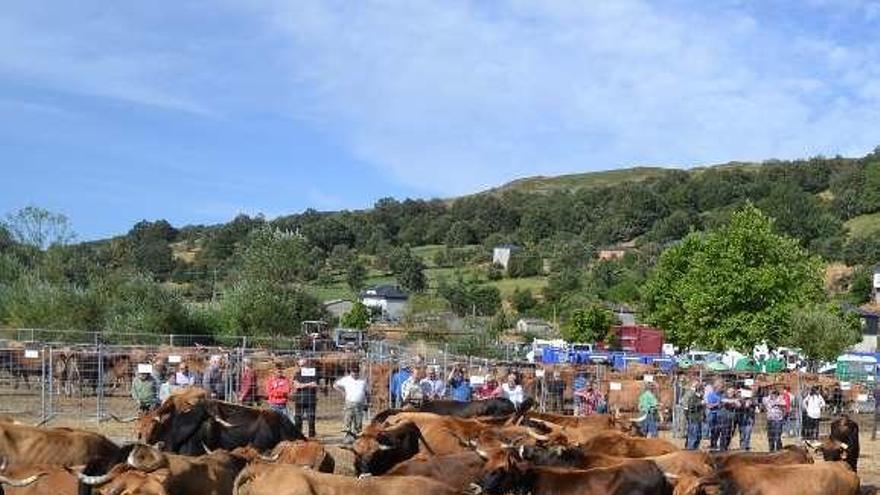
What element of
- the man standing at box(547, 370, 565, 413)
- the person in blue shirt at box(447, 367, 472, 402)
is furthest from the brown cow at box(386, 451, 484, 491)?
A: the man standing at box(547, 370, 565, 413)

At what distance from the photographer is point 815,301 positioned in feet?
181

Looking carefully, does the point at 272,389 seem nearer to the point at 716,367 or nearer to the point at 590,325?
the point at 716,367

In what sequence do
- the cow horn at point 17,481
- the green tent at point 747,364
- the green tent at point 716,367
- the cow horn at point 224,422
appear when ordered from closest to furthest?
the cow horn at point 17,481 → the cow horn at point 224,422 → the green tent at point 716,367 → the green tent at point 747,364

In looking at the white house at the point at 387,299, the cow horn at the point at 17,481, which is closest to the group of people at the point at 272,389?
the cow horn at the point at 17,481

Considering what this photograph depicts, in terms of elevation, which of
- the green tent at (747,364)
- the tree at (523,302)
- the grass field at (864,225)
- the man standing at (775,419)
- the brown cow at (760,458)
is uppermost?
the grass field at (864,225)

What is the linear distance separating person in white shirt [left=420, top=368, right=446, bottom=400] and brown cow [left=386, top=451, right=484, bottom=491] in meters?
10.1

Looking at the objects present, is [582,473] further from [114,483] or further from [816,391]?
[816,391]

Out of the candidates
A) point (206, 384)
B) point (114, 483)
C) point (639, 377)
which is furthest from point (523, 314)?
point (114, 483)

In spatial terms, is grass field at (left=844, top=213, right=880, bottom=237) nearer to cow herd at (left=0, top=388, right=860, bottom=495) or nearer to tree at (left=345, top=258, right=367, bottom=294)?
tree at (left=345, top=258, right=367, bottom=294)

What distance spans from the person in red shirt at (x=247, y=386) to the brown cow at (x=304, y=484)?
15.2 metres

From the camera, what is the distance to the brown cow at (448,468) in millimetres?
12516

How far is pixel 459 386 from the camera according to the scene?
24.3 meters

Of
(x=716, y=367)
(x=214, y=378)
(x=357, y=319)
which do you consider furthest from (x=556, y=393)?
(x=357, y=319)

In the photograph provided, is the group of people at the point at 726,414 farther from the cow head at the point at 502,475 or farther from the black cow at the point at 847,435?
the cow head at the point at 502,475
